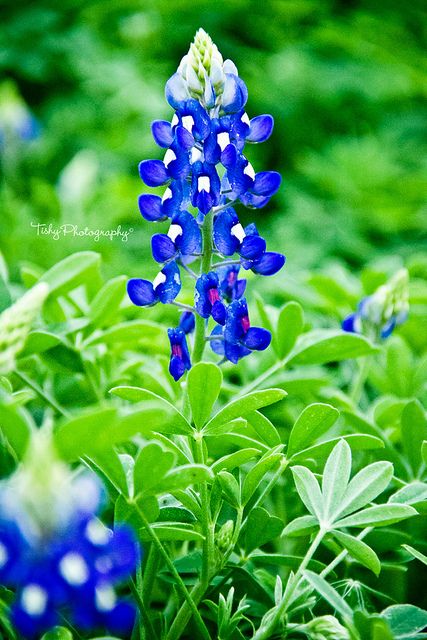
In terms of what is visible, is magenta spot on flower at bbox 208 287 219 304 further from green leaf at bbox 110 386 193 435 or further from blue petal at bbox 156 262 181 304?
green leaf at bbox 110 386 193 435

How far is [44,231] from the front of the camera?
2.40 metres

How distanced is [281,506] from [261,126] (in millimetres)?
789

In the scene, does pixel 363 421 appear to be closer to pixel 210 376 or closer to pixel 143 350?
pixel 210 376

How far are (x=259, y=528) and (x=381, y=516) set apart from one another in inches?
8.5

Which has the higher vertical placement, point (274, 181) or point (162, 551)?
point (274, 181)

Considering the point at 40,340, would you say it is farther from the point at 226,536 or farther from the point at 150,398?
the point at 226,536

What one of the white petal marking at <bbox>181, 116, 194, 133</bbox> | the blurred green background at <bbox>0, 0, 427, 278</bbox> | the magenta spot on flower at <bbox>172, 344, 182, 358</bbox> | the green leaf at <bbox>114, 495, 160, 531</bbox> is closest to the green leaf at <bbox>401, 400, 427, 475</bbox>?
the magenta spot on flower at <bbox>172, 344, 182, 358</bbox>

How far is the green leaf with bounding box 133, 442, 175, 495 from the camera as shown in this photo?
105cm

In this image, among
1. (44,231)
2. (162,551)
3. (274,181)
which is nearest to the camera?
(162,551)

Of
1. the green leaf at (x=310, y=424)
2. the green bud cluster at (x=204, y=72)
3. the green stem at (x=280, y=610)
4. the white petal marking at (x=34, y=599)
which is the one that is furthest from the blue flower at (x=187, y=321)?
the white petal marking at (x=34, y=599)

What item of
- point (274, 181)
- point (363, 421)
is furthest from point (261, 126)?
point (363, 421)

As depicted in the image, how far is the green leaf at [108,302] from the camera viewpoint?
5.13 ft

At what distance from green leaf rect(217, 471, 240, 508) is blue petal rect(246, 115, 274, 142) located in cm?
62

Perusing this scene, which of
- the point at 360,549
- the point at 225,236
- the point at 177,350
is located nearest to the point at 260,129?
the point at 225,236
